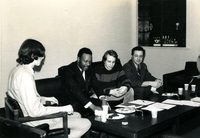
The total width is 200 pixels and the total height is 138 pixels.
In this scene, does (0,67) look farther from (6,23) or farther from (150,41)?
(150,41)

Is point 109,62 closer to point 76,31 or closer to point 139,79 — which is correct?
point 139,79

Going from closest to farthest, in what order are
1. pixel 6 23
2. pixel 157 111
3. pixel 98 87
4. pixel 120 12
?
1. pixel 157 111
2. pixel 98 87
3. pixel 6 23
4. pixel 120 12

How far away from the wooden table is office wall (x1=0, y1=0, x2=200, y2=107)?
246 cm

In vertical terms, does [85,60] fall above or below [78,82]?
above

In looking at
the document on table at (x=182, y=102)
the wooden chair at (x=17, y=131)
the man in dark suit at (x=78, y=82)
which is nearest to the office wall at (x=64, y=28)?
the man in dark suit at (x=78, y=82)

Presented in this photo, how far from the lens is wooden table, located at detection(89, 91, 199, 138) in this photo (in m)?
2.49

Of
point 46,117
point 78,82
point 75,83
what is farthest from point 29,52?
point 78,82

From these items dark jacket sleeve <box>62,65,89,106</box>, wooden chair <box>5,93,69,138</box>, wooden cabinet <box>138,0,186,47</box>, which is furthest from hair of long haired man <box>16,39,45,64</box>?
wooden cabinet <box>138,0,186,47</box>

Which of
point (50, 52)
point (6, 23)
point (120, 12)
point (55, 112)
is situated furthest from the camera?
point (120, 12)

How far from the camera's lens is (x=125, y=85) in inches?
162

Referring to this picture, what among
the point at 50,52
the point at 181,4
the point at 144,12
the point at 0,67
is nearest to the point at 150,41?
the point at 144,12

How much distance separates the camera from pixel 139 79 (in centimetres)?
479

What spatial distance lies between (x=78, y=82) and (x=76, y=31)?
2025 millimetres

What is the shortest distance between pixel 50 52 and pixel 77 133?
2.82m
